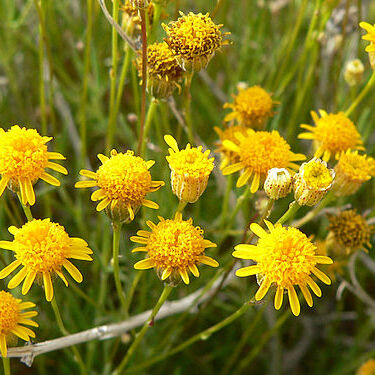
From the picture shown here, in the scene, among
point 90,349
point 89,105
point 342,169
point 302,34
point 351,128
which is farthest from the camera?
point 302,34

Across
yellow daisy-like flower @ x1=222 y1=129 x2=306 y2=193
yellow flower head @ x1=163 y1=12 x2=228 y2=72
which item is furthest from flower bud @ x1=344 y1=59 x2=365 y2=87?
yellow flower head @ x1=163 y1=12 x2=228 y2=72

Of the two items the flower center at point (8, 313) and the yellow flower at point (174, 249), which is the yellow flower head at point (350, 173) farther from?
the flower center at point (8, 313)

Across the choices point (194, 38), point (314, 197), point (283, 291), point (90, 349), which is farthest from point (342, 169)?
point (90, 349)

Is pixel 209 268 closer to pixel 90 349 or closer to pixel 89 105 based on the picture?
pixel 90 349

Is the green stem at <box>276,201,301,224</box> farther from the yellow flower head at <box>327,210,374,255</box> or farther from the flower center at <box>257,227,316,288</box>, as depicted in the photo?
the yellow flower head at <box>327,210,374,255</box>

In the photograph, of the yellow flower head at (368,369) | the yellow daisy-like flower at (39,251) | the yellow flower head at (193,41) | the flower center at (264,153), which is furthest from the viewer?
the yellow flower head at (368,369)

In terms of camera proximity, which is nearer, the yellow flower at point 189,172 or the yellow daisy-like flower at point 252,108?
the yellow flower at point 189,172

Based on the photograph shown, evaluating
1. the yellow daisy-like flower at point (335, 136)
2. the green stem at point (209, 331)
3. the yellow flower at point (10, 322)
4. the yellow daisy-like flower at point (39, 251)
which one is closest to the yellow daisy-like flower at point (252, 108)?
the yellow daisy-like flower at point (335, 136)
